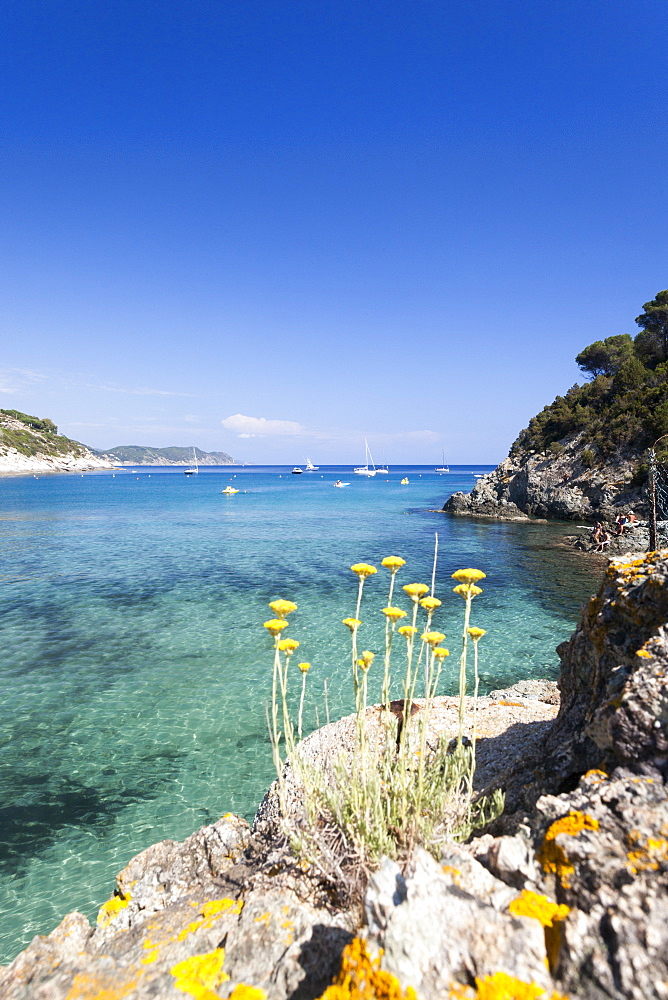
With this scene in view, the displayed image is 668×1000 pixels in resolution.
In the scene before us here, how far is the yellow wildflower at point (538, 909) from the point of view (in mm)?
2102

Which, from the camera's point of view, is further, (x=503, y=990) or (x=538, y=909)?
(x=538, y=909)

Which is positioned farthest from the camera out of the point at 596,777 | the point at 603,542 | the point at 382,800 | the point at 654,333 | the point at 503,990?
the point at 654,333

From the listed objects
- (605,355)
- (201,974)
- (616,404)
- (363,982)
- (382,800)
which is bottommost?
(382,800)

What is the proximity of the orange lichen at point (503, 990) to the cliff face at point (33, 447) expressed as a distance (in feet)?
450

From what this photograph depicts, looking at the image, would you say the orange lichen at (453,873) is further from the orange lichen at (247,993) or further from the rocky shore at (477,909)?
the orange lichen at (247,993)

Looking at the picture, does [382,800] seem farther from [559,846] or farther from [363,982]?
[363,982]

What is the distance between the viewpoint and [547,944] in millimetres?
2006

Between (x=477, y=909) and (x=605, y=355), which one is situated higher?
(x=605, y=355)

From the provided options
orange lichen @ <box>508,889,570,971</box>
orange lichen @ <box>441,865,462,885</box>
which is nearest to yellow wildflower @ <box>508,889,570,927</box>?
orange lichen @ <box>508,889,570,971</box>

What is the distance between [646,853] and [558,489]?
4516 centimetres

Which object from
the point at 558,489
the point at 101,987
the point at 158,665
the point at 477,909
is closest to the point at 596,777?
the point at 477,909

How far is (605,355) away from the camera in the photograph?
55594mm

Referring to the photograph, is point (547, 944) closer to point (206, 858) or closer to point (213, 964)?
point (213, 964)

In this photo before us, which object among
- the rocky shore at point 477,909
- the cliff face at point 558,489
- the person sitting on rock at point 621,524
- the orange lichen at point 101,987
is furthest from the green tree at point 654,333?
the orange lichen at point 101,987
